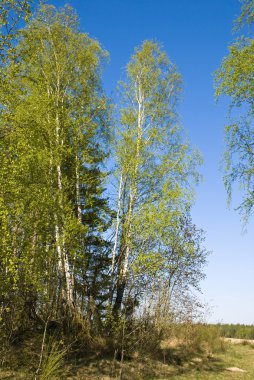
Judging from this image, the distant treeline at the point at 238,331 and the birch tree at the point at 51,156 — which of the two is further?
the distant treeline at the point at 238,331

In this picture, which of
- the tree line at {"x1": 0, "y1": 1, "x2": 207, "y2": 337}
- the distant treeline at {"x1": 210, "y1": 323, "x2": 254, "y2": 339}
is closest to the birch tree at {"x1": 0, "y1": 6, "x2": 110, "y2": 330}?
the tree line at {"x1": 0, "y1": 1, "x2": 207, "y2": 337}

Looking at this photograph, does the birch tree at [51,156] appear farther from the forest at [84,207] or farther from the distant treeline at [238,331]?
the distant treeline at [238,331]

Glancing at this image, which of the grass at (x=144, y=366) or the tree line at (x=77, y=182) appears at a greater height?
the tree line at (x=77, y=182)

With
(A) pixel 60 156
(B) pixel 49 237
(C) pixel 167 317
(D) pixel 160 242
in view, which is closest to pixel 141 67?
(A) pixel 60 156

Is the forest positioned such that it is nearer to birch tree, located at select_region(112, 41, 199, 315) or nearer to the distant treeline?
birch tree, located at select_region(112, 41, 199, 315)

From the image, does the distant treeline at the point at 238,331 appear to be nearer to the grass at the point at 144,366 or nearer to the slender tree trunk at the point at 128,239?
the grass at the point at 144,366

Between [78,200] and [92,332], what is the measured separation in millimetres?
4095

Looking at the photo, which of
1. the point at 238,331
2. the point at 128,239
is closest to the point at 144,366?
the point at 128,239

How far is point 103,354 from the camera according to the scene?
1120cm

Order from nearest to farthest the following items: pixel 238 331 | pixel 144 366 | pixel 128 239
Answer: pixel 144 366
pixel 128 239
pixel 238 331

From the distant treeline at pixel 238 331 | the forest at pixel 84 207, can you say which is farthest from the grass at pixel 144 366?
the distant treeline at pixel 238 331

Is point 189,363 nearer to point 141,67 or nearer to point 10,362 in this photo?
point 10,362

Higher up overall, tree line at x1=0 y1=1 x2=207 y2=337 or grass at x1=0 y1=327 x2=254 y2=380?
tree line at x1=0 y1=1 x2=207 y2=337

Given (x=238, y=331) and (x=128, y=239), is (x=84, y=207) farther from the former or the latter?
(x=238, y=331)
